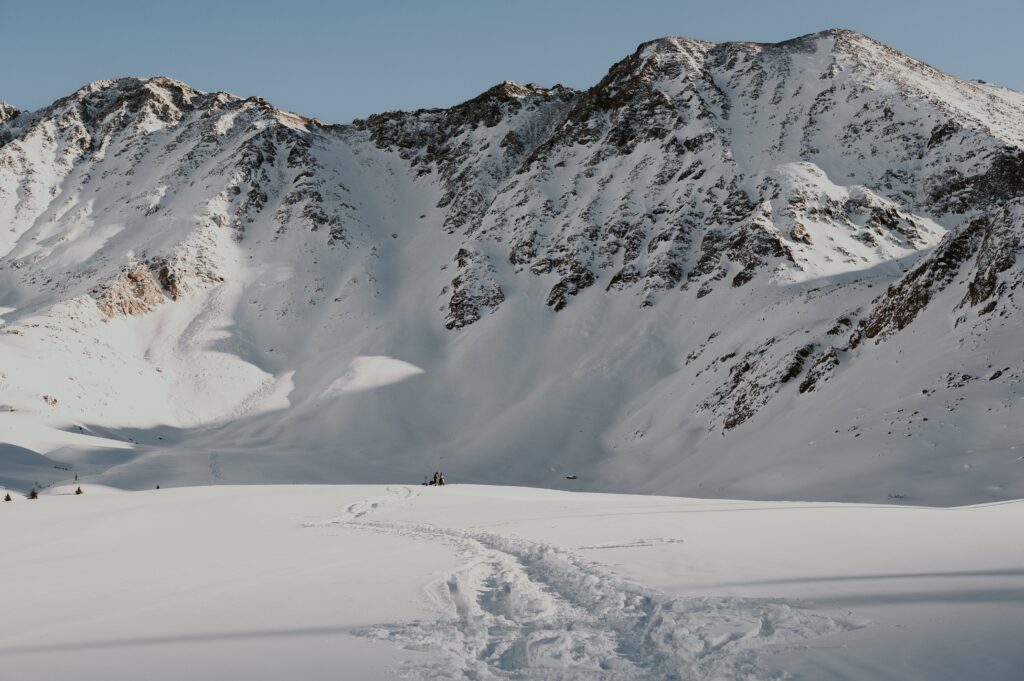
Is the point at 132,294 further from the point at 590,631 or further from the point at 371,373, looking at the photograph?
the point at 590,631

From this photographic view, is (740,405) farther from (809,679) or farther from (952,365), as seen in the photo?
(809,679)

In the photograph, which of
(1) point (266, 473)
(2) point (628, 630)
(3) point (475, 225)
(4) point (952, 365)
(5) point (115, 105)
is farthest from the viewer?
(5) point (115, 105)

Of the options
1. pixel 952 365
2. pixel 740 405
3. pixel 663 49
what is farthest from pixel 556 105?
pixel 952 365

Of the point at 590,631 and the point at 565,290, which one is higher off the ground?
the point at 565,290

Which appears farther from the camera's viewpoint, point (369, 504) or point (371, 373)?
point (371, 373)

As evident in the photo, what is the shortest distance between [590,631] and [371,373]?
5362 centimetres

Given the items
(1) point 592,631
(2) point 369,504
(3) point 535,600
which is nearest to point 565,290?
(2) point 369,504

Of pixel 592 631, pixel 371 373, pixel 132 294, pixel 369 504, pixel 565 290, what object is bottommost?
pixel 592 631

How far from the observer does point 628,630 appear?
17.7 feet

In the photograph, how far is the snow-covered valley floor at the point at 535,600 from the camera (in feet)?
14.8

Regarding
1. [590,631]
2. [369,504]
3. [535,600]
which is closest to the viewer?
[590,631]

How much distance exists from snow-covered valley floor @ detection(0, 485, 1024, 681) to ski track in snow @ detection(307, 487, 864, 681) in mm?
23

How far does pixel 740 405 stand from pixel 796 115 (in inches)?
2003

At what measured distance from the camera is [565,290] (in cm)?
6291
